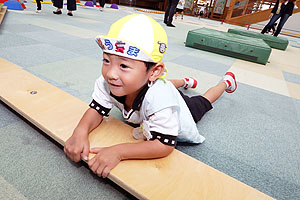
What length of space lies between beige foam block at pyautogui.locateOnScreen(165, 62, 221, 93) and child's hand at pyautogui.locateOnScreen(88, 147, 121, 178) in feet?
4.38

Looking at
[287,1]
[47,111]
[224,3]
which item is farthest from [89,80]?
[224,3]

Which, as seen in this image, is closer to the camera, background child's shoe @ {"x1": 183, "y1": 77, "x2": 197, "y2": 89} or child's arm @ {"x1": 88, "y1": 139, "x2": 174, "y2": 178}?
child's arm @ {"x1": 88, "y1": 139, "x2": 174, "y2": 178}

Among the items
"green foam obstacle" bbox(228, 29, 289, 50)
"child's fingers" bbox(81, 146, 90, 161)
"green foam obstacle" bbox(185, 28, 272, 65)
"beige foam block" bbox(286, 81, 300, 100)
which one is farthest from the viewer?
"green foam obstacle" bbox(228, 29, 289, 50)

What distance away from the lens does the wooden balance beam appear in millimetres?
774

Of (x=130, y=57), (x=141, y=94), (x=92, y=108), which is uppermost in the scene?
(x=130, y=57)

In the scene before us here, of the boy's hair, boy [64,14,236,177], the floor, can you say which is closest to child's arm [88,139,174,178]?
boy [64,14,236,177]

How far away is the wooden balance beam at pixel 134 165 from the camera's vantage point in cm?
77

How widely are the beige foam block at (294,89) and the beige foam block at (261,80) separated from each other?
0.05m

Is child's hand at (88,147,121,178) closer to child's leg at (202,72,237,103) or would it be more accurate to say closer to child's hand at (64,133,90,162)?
child's hand at (64,133,90,162)

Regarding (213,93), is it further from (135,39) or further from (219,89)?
(135,39)

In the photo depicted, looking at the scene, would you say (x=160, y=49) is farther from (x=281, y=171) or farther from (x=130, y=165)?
(x=281, y=171)

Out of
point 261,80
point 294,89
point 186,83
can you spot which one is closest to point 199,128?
point 186,83

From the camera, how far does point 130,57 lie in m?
0.74

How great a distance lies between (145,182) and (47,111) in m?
0.72
